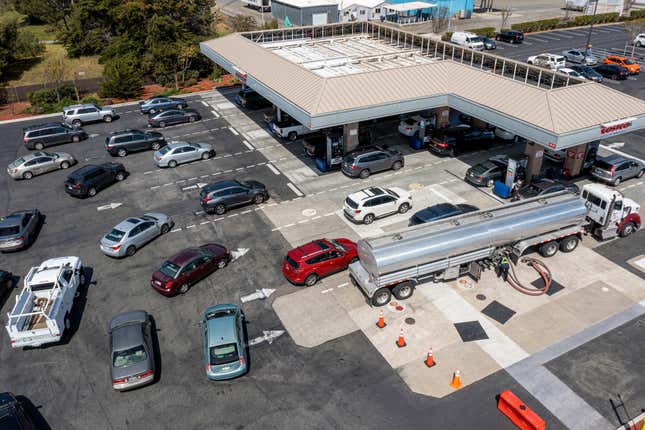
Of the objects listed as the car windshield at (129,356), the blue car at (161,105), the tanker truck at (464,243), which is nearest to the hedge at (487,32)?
the blue car at (161,105)

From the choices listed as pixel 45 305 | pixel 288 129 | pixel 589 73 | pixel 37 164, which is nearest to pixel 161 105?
pixel 37 164

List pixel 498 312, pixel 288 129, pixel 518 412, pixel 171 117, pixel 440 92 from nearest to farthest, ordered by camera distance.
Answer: pixel 518 412
pixel 498 312
pixel 440 92
pixel 288 129
pixel 171 117

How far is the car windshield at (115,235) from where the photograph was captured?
88.8 feet

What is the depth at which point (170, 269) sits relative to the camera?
24141 millimetres

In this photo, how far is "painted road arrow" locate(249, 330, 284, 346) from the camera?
2138 centimetres

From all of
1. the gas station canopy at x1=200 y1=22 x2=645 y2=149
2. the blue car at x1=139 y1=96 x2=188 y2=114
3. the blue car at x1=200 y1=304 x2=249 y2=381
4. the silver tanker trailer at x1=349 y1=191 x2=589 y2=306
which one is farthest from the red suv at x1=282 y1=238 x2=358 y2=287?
the blue car at x1=139 y1=96 x2=188 y2=114

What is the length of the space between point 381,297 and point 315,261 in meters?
3.88

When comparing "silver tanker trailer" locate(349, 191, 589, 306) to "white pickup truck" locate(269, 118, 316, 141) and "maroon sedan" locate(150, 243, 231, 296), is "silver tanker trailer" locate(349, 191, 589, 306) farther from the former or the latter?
"white pickup truck" locate(269, 118, 316, 141)

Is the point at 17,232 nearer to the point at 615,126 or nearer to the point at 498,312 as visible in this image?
the point at 498,312

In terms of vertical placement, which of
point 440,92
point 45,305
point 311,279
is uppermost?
point 440,92

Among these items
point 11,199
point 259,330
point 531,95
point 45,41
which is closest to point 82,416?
point 259,330

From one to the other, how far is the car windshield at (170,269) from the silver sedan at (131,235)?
420 centimetres

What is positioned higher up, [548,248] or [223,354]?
[223,354]

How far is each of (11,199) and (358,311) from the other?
27550 millimetres
